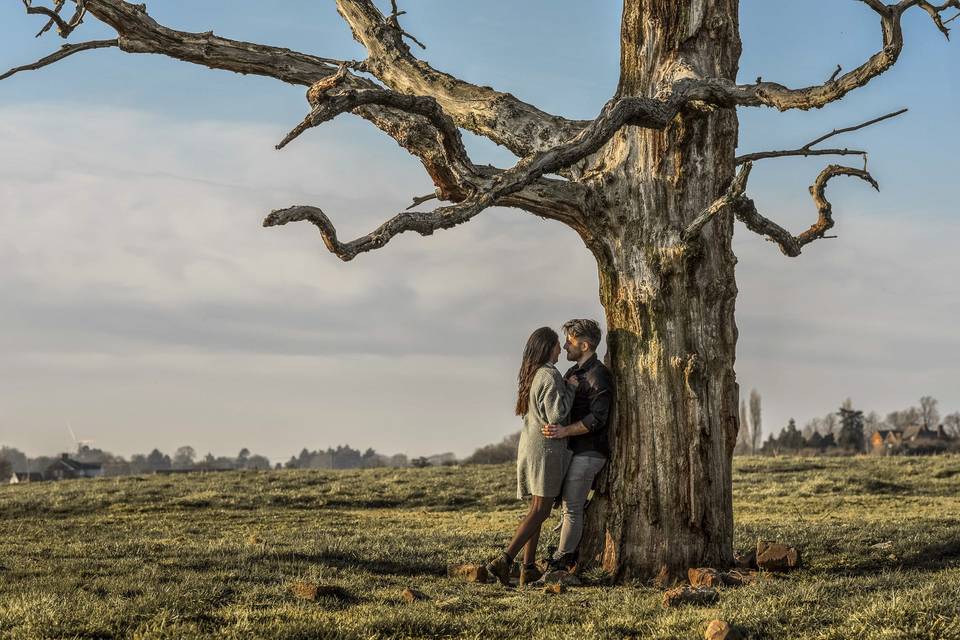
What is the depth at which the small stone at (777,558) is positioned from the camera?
9953 mm

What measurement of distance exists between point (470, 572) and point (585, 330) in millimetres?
2626

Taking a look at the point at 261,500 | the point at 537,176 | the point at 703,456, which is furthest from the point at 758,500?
the point at 537,176

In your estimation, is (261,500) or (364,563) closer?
(364,563)

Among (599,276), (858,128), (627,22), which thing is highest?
(627,22)

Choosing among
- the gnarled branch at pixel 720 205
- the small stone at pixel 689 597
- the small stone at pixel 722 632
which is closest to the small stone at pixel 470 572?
the small stone at pixel 689 597

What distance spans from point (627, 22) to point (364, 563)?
647 centimetres

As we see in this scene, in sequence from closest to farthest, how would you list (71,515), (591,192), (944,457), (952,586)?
(952,586) → (591,192) → (71,515) → (944,457)

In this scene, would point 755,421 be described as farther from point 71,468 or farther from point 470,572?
point 470,572

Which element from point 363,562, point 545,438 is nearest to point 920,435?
point 363,562

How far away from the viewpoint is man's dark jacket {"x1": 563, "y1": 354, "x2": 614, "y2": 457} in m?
9.88

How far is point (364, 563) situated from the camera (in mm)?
10867

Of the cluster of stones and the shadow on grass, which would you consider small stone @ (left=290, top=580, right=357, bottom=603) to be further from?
the cluster of stones

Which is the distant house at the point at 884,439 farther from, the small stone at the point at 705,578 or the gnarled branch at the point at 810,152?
the small stone at the point at 705,578

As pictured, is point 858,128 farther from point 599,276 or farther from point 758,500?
point 758,500
